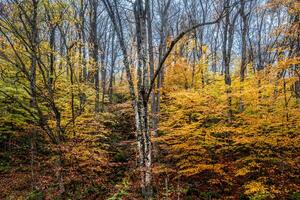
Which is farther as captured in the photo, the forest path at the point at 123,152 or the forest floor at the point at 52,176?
the forest path at the point at 123,152

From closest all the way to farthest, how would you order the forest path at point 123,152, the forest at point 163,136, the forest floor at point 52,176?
the forest at point 163,136, the forest floor at point 52,176, the forest path at point 123,152

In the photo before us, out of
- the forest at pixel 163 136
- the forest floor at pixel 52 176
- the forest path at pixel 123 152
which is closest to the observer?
the forest at pixel 163 136

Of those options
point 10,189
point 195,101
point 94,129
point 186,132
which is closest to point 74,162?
point 94,129

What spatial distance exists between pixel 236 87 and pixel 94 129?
5.84 meters

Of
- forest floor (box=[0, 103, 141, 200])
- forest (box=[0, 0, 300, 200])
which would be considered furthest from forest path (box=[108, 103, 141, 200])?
forest (box=[0, 0, 300, 200])

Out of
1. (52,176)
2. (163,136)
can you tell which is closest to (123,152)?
(52,176)

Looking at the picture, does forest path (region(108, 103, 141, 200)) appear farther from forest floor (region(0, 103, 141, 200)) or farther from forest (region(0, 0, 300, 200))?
forest (region(0, 0, 300, 200))

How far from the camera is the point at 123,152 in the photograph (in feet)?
45.3

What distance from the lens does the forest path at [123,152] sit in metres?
10.5

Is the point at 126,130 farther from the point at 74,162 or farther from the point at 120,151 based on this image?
the point at 74,162

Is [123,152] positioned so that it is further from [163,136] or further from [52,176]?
[163,136]

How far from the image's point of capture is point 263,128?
9.67 meters

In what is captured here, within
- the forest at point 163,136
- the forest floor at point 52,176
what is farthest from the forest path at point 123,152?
the forest at point 163,136

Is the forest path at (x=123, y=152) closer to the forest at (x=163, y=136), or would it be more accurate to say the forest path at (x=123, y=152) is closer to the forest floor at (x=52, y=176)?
the forest floor at (x=52, y=176)
